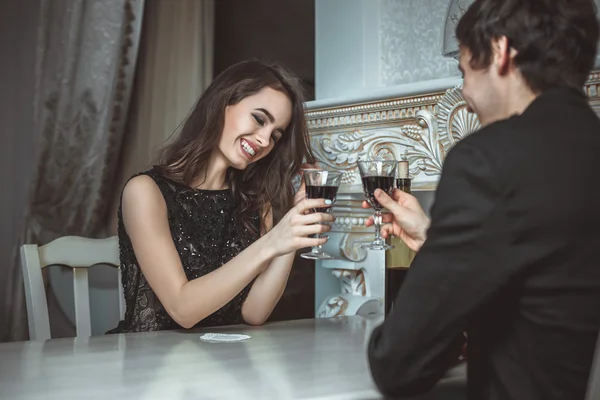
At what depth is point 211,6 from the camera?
116 inches

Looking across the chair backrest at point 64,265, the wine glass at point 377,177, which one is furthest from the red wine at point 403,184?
the chair backrest at point 64,265

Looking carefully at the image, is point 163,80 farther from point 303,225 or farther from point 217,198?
point 303,225

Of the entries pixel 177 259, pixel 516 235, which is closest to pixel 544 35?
pixel 516 235

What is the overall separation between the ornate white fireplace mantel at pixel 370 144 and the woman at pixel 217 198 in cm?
12

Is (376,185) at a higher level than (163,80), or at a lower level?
lower

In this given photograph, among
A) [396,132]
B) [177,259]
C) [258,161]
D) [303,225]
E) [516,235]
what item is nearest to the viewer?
[516,235]

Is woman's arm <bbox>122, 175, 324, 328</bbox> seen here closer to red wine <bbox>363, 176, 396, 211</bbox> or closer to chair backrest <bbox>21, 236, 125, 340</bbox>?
red wine <bbox>363, 176, 396, 211</bbox>

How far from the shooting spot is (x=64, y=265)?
191 cm

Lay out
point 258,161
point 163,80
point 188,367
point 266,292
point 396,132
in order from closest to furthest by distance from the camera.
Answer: point 188,367 → point 266,292 → point 396,132 → point 258,161 → point 163,80

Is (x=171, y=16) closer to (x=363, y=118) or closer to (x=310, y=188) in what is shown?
(x=363, y=118)

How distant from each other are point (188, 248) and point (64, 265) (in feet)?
1.14

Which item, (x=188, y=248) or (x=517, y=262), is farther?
(x=188, y=248)

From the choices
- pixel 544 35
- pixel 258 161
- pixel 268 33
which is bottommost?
pixel 258 161

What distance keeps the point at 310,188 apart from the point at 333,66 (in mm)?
983
